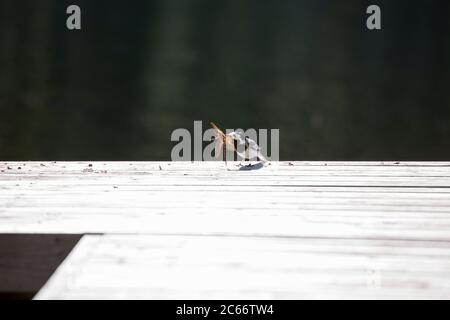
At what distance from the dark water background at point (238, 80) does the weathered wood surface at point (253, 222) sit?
2.31 meters

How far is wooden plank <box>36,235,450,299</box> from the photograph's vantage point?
917 millimetres

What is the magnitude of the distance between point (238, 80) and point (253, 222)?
351 centimetres

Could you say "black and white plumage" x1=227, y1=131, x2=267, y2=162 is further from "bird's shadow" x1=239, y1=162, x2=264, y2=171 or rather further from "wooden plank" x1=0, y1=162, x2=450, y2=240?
"wooden plank" x1=0, y1=162, x2=450, y2=240

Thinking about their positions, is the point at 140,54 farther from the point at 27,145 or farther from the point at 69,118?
the point at 27,145

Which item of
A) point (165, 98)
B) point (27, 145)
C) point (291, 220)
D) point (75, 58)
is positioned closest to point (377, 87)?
point (165, 98)

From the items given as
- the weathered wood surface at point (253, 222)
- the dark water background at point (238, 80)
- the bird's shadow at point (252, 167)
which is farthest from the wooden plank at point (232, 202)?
the dark water background at point (238, 80)

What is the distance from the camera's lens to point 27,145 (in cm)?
505

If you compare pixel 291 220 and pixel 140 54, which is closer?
pixel 291 220

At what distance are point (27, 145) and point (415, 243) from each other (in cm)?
439

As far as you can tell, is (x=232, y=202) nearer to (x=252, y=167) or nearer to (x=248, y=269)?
(x=248, y=269)

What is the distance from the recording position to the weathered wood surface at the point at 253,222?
97cm

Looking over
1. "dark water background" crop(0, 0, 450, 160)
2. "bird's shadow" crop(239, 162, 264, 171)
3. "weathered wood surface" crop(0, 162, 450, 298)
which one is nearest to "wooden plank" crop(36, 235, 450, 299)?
"weathered wood surface" crop(0, 162, 450, 298)

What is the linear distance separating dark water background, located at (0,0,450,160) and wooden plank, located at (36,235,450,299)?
3583 millimetres

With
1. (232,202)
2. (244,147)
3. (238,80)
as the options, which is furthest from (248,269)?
(238,80)
